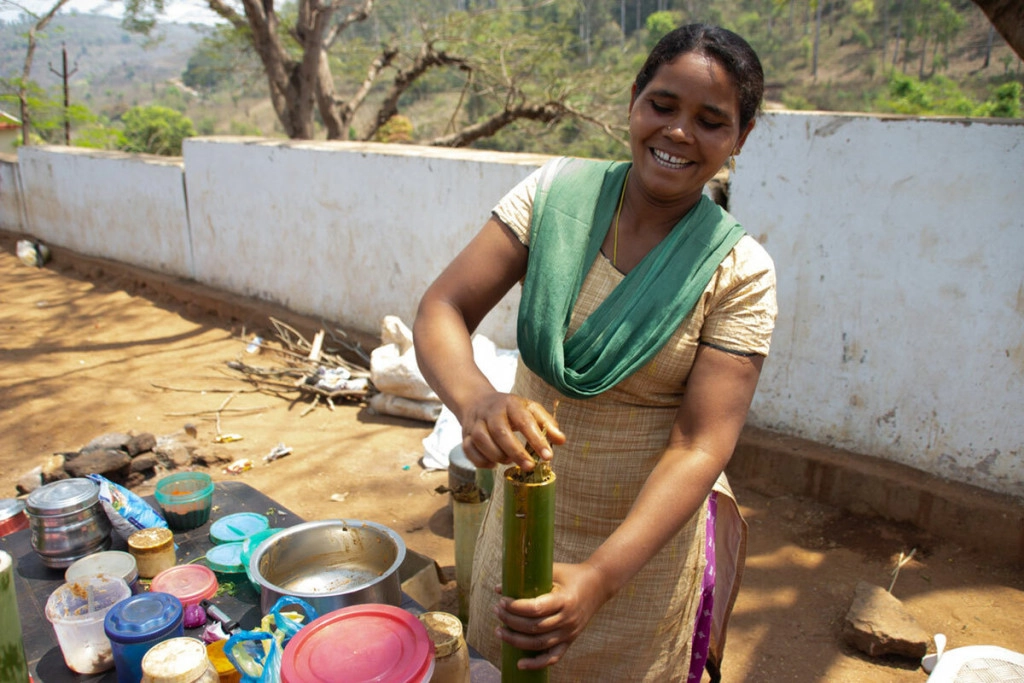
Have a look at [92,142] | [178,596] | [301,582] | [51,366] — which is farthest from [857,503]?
[92,142]

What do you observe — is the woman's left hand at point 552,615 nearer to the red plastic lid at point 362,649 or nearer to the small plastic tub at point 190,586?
the red plastic lid at point 362,649

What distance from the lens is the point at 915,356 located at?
3.34 m

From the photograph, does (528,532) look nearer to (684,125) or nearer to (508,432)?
(508,432)

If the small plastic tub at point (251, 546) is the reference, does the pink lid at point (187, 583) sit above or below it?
above

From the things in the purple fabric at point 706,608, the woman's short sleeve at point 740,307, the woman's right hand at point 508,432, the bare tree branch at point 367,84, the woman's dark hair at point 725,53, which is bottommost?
the purple fabric at point 706,608

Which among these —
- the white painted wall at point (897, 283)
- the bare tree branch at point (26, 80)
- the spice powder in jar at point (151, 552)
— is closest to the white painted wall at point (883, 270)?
the white painted wall at point (897, 283)

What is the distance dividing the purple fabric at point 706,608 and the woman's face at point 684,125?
0.84 meters

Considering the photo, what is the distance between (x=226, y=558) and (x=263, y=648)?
0.57m

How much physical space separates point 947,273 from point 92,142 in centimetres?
1476

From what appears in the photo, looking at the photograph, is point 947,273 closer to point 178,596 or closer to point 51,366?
point 178,596

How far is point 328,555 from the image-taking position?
188 cm

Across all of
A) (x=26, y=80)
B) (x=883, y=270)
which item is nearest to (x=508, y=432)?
(x=883, y=270)

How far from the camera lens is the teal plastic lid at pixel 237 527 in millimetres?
2047

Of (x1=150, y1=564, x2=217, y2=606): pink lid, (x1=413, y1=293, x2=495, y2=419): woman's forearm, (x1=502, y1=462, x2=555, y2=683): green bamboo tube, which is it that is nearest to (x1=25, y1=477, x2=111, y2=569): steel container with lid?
(x1=150, y1=564, x2=217, y2=606): pink lid
